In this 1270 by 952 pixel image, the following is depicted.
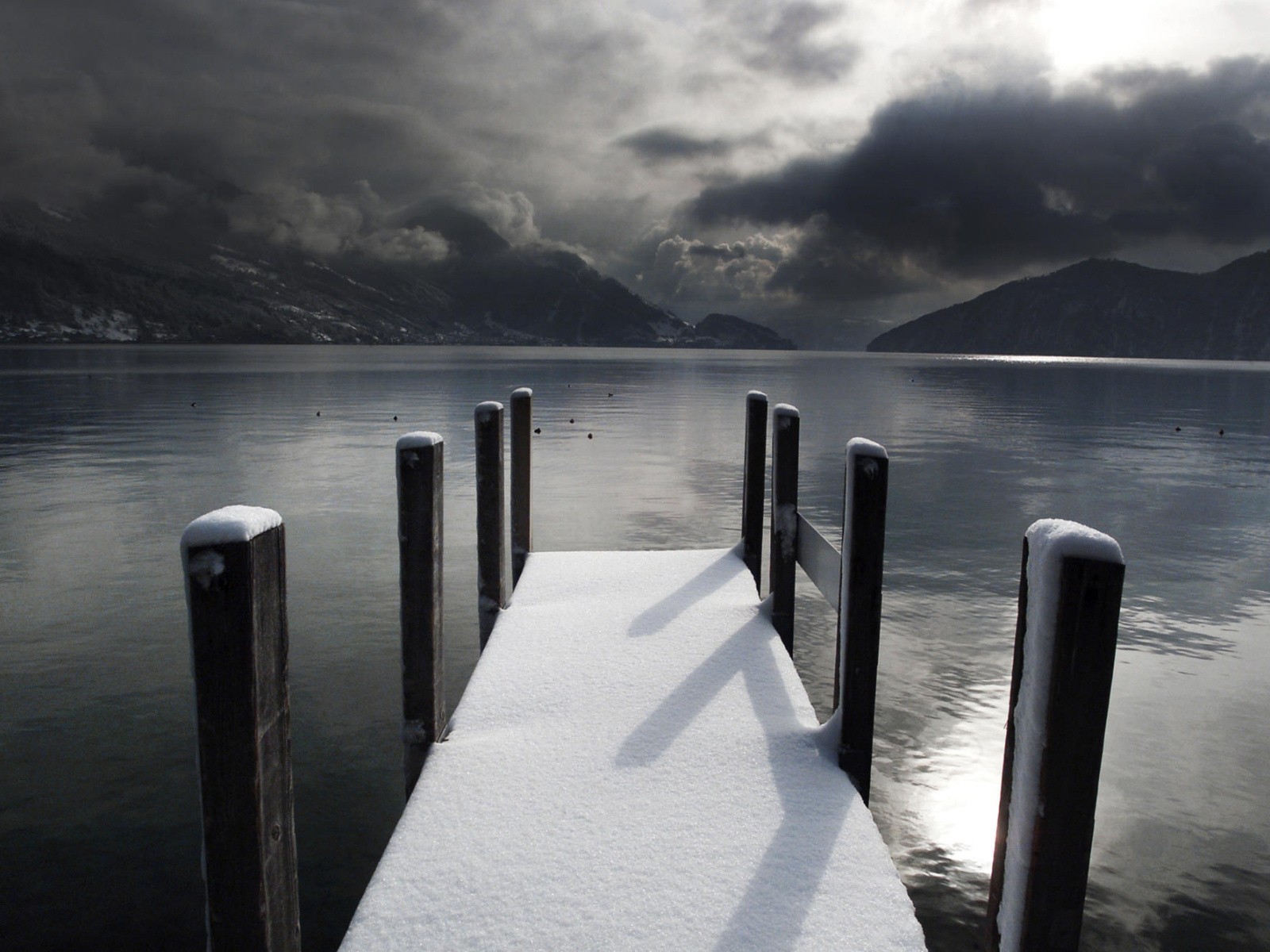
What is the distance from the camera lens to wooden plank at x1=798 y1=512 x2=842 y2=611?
5.99 m

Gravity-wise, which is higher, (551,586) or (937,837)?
(551,586)

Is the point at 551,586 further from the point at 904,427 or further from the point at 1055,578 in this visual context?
the point at 904,427

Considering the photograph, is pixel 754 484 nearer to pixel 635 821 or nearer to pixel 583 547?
pixel 635 821

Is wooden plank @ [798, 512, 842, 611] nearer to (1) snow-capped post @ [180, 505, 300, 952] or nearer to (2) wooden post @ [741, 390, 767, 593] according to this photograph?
(2) wooden post @ [741, 390, 767, 593]

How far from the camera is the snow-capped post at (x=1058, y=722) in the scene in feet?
8.52

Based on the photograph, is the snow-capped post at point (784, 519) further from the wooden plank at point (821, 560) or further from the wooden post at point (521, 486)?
the wooden post at point (521, 486)

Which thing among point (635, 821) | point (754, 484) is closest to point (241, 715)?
point (635, 821)

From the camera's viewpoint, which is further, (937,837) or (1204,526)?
(1204,526)

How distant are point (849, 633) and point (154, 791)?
6.19 meters

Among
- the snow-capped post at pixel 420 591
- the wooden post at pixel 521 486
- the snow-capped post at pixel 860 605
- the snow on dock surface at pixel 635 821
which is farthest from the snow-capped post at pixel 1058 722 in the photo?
the wooden post at pixel 521 486

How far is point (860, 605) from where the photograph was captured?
4633mm

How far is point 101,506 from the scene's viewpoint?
18.3m

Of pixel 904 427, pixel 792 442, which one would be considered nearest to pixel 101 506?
pixel 792 442

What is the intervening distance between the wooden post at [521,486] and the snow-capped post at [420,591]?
4643 millimetres
